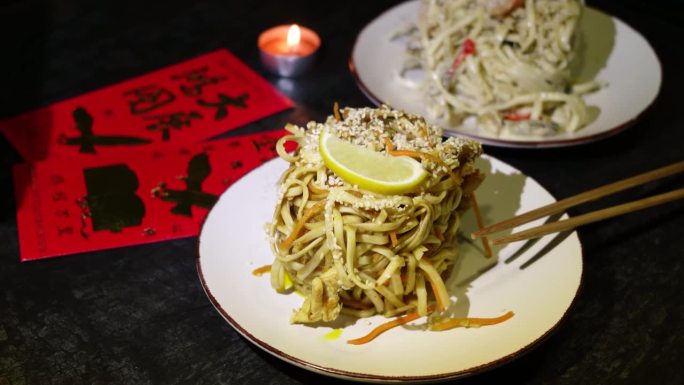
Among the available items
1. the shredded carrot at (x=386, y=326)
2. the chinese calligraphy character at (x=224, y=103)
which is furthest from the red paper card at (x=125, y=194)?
the shredded carrot at (x=386, y=326)

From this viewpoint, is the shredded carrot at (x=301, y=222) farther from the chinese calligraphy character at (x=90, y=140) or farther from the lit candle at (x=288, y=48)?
the lit candle at (x=288, y=48)

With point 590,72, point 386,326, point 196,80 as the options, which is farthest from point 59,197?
point 590,72

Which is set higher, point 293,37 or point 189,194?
point 293,37

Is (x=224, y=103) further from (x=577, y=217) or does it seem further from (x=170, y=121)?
(x=577, y=217)

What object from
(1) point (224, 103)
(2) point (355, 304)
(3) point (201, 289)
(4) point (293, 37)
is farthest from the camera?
(4) point (293, 37)

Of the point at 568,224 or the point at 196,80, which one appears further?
the point at 196,80

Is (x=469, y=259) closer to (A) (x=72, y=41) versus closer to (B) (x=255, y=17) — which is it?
(B) (x=255, y=17)

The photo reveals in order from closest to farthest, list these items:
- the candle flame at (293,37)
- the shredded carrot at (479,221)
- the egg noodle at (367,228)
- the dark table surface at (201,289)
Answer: the egg noodle at (367,228)
the dark table surface at (201,289)
the shredded carrot at (479,221)
the candle flame at (293,37)
